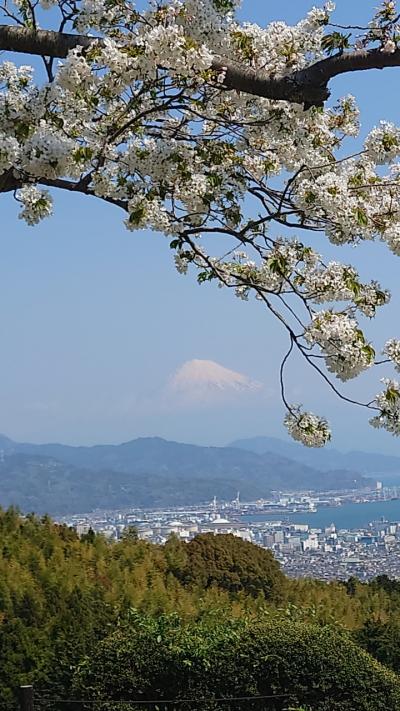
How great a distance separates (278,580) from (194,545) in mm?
934

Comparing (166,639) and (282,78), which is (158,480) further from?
(282,78)

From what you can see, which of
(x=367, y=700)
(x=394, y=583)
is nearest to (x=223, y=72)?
(x=367, y=700)

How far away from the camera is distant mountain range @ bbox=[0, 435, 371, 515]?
211 ft

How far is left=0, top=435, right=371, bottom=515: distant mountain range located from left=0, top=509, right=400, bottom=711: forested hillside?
38768 millimetres

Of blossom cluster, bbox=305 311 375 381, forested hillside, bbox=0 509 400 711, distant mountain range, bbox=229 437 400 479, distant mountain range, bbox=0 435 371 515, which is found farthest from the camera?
distant mountain range, bbox=229 437 400 479

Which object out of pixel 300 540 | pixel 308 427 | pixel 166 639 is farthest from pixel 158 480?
pixel 308 427

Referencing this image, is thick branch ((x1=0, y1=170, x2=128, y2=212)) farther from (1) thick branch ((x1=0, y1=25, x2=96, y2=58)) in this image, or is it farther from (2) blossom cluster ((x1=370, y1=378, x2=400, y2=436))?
(2) blossom cluster ((x1=370, y1=378, x2=400, y2=436))

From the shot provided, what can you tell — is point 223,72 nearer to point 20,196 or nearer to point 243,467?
point 20,196

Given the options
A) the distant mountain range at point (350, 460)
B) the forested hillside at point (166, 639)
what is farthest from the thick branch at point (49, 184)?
the distant mountain range at point (350, 460)

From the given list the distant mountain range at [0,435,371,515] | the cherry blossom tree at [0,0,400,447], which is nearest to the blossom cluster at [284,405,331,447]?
the cherry blossom tree at [0,0,400,447]

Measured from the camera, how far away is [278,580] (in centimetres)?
1071

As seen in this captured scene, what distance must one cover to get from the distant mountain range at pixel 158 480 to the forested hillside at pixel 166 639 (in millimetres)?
38768

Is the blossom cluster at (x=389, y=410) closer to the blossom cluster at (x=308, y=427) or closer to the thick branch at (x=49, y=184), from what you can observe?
the blossom cluster at (x=308, y=427)

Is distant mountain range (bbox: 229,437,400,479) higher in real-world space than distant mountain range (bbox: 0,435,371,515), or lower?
higher
